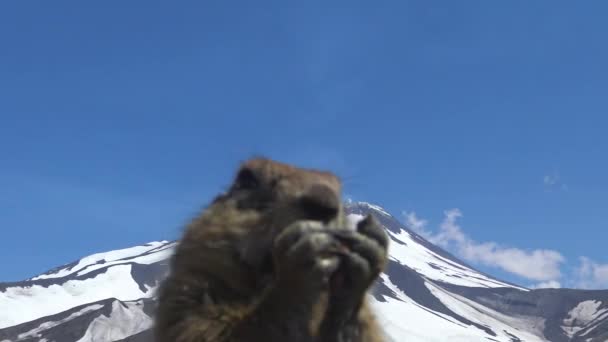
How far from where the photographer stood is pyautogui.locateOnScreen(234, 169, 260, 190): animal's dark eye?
207 inches

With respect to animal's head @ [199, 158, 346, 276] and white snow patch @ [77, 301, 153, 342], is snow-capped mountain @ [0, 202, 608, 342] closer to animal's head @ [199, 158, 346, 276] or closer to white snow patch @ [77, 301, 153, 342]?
white snow patch @ [77, 301, 153, 342]

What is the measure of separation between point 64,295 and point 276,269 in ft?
415

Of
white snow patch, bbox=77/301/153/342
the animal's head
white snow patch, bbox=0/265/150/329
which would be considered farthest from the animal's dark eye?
white snow patch, bbox=0/265/150/329

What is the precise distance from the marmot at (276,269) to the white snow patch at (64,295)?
→ 10109cm

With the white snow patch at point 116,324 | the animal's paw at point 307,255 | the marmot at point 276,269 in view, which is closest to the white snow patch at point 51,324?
the white snow patch at point 116,324

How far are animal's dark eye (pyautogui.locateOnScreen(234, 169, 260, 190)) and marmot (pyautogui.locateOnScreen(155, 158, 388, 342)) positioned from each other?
1 cm

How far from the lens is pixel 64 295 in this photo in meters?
122

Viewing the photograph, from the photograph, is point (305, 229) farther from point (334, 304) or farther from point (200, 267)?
point (200, 267)

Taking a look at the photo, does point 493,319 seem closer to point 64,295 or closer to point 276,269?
point 64,295

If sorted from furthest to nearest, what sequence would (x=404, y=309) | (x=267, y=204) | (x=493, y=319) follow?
(x=493, y=319) < (x=404, y=309) < (x=267, y=204)

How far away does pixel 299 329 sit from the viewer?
425 centimetres

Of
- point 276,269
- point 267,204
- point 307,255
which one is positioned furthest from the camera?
point 267,204

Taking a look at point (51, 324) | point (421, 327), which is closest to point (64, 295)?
point (51, 324)

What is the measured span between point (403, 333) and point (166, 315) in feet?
333
